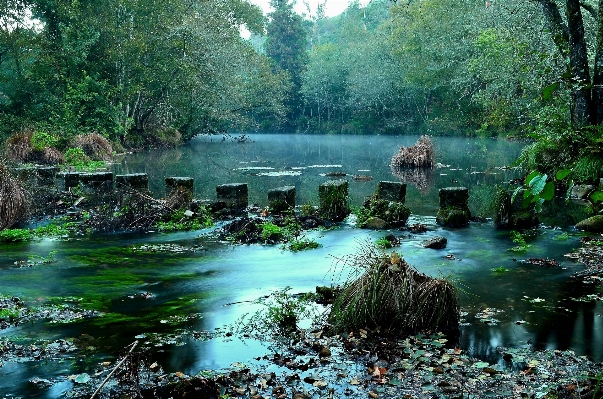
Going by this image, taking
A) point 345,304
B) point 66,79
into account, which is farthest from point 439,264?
point 66,79

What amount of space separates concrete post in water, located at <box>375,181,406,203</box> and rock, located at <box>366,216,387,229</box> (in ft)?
4.72

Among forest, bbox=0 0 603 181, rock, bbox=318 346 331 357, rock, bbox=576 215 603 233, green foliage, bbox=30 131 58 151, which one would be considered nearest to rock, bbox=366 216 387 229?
rock, bbox=576 215 603 233

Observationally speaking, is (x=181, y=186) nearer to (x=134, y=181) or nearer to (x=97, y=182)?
(x=134, y=181)

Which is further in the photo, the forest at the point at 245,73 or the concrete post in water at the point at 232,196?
the forest at the point at 245,73

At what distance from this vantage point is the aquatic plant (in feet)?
42.4

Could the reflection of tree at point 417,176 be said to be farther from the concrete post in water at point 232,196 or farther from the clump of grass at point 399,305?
the clump of grass at point 399,305

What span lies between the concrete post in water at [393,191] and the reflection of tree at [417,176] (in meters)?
5.53

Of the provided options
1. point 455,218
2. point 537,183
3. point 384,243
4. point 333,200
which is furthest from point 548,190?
point 333,200

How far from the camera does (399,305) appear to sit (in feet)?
22.1

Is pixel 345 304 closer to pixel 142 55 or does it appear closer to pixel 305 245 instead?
pixel 305 245

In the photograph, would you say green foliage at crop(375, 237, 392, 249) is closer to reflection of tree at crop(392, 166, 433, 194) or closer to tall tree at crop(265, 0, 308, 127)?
Answer: reflection of tree at crop(392, 166, 433, 194)

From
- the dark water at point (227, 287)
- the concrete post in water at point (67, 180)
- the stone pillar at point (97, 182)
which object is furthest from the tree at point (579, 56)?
the concrete post in water at point (67, 180)

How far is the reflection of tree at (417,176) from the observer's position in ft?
72.5

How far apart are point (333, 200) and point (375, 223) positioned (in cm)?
137
